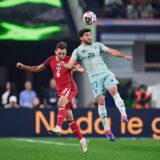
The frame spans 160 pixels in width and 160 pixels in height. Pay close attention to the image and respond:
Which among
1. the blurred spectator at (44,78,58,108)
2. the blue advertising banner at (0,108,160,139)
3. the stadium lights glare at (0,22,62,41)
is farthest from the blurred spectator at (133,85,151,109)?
the stadium lights glare at (0,22,62,41)

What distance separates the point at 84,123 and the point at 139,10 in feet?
28.7

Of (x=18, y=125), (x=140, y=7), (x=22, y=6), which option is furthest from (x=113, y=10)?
(x=18, y=125)

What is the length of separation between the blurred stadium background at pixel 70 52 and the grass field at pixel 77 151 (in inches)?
54.3

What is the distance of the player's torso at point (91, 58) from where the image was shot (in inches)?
752

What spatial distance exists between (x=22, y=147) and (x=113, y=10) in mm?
14941

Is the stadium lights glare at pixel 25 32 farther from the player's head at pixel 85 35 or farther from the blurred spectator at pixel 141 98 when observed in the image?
the player's head at pixel 85 35

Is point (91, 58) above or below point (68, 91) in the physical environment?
above

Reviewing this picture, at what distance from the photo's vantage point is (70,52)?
35.2 m

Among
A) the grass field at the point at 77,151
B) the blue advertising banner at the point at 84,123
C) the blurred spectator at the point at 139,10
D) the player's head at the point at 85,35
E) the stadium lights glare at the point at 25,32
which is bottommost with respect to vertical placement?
the grass field at the point at 77,151

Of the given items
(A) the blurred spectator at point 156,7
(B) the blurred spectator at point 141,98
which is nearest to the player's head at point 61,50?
(B) the blurred spectator at point 141,98

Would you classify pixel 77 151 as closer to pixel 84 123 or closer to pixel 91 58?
pixel 91 58

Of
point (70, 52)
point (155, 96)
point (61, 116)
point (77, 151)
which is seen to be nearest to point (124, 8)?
point (70, 52)

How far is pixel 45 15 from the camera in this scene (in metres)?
33.8

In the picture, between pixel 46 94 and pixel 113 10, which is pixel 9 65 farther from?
pixel 46 94
